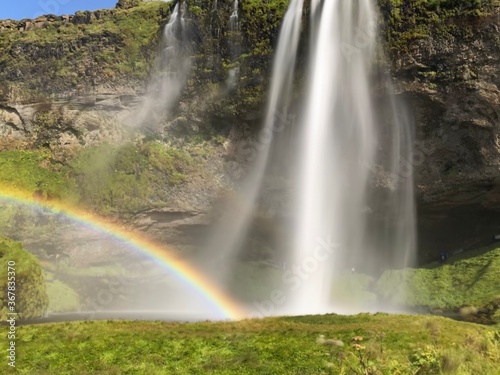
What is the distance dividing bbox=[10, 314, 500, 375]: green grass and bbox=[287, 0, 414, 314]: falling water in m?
23.5

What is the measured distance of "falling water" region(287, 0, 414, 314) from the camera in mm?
43406

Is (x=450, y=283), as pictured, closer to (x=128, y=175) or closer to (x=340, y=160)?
(x=340, y=160)

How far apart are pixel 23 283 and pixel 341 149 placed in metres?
31.0

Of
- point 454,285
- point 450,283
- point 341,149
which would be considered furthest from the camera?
point 341,149

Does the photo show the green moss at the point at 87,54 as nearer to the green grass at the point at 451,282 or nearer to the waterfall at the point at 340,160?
the waterfall at the point at 340,160

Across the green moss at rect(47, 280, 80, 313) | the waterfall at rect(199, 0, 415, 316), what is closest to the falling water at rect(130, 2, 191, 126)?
the waterfall at rect(199, 0, 415, 316)

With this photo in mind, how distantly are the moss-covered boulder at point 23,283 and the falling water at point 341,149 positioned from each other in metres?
23.3

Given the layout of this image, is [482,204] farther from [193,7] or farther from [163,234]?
[193,7]

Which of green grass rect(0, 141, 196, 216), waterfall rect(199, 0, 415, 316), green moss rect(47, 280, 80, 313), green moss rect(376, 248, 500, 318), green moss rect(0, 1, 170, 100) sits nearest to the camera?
green moss rect(376, 248, 500, 318)

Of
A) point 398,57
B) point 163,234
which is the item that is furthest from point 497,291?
point 163,234

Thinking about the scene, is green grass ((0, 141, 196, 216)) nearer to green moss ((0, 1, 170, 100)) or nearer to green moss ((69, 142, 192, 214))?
green moss ((69, 142, 192, 214))

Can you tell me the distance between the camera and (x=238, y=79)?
49.0 metres

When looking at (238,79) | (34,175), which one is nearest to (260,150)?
(238,79)

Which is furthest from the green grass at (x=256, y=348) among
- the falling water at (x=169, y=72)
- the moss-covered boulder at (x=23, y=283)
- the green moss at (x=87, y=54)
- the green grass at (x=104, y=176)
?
the green moss at (x=87, y=54)
